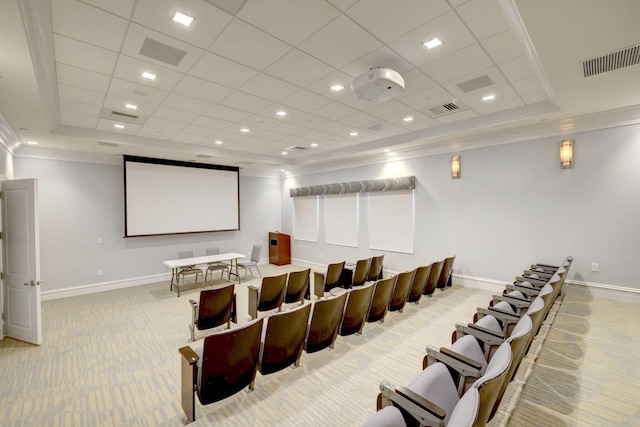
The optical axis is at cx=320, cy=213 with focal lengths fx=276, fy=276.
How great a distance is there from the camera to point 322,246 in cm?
898

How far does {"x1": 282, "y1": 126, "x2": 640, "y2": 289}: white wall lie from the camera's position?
4426 millimetres

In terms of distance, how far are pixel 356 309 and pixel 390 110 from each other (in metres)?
3.22

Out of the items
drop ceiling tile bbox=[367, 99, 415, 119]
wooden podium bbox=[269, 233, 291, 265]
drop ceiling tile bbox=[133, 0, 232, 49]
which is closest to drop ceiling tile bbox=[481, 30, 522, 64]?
drop ceiling tile bbox=[367, 99, 415, 119]

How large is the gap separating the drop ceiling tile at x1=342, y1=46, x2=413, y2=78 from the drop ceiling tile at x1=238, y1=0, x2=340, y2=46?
0.71 metres

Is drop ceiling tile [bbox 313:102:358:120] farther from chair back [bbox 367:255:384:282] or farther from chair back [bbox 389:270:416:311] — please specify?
chair back [bbox 367:255:384:282]

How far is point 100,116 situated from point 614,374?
7.50 metres

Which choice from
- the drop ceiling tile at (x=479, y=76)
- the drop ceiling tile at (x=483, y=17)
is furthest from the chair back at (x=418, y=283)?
the drop ceiling tile at (x=483, y=17)

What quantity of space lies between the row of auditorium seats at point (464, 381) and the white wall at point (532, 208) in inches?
110

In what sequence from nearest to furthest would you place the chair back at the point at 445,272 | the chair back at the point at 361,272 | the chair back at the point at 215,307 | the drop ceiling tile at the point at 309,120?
the chair back at the point at 215,307 < the drop ceiling tile at the point at 309,120 < the chair back at the point at 445,272 < the chair back at the point at 361,272

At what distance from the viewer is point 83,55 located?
282 cm

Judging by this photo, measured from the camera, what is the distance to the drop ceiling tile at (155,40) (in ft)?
8.20

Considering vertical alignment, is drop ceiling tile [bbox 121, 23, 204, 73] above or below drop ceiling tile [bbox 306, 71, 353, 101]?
below

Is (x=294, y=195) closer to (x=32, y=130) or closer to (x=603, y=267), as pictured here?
(x=32, y=130)

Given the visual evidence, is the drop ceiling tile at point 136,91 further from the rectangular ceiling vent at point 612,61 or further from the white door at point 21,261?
the rectangular ceiling vent at point 612,61
